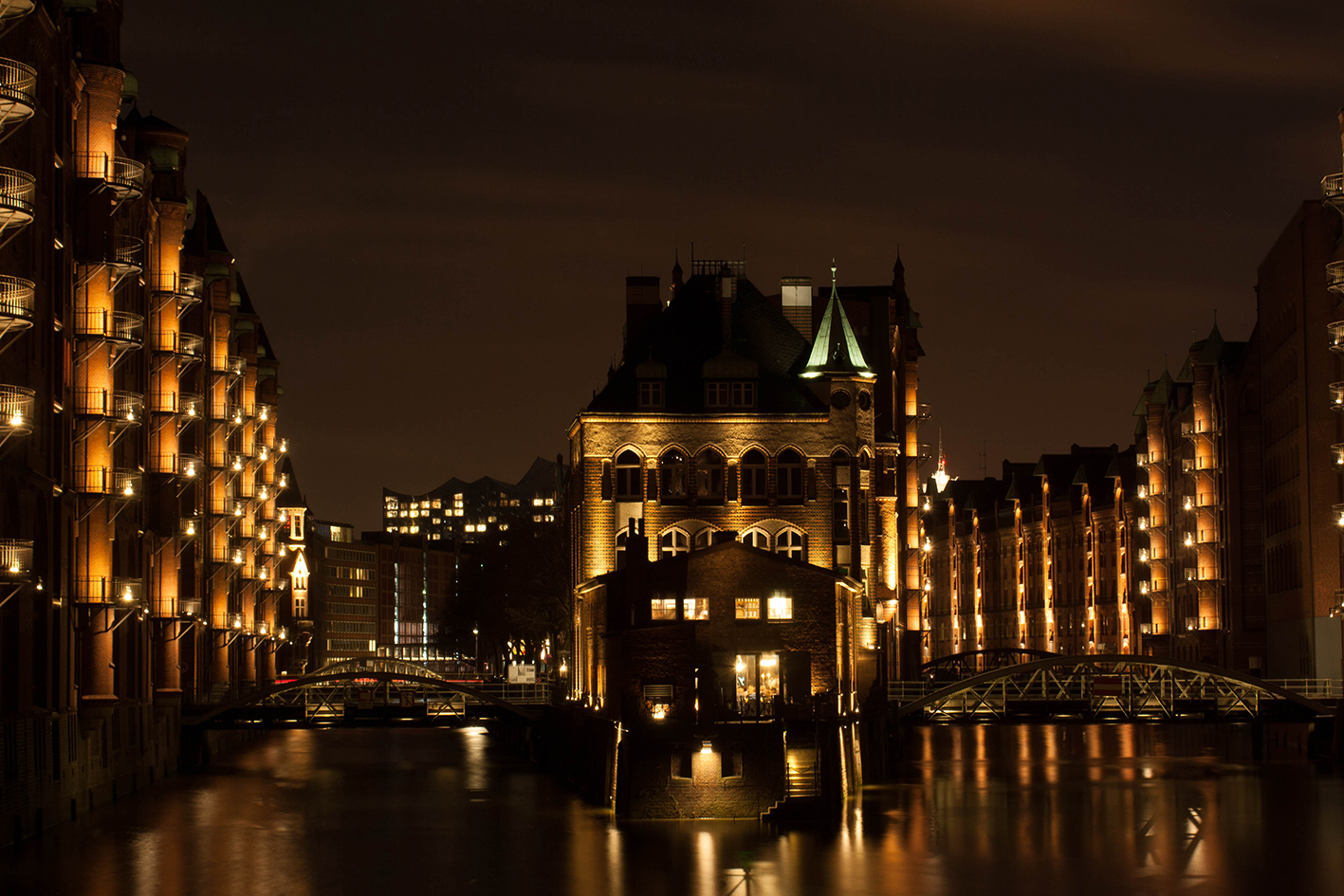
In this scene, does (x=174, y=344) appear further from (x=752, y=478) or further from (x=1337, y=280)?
(x=1337, y=280)

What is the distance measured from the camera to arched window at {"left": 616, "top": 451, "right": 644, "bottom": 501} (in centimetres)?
7919

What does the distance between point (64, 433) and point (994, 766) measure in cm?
4996

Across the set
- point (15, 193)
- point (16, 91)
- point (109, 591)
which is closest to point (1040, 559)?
point (109, 591)

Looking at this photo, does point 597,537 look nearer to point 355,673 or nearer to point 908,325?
point 355,673

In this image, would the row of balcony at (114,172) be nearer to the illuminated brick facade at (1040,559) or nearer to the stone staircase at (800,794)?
the stone staircase at (800,794)

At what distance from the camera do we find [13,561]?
150 feet

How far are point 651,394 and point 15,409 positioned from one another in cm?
3689

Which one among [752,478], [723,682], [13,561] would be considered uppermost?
[752,478]

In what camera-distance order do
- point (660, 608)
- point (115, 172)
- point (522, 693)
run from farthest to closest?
point (522, 693)
point (660, 608)
point (115, 172)

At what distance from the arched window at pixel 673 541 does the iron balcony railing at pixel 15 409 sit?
35.4 m

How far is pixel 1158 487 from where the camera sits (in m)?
128

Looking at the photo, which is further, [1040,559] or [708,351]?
[1040,559]

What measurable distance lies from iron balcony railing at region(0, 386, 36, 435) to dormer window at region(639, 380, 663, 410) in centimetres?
3510

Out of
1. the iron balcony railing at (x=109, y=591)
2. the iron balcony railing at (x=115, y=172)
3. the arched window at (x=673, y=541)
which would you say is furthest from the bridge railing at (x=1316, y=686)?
the iron balcony railing at (x=115, y=172)
